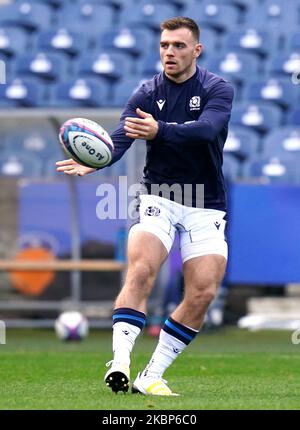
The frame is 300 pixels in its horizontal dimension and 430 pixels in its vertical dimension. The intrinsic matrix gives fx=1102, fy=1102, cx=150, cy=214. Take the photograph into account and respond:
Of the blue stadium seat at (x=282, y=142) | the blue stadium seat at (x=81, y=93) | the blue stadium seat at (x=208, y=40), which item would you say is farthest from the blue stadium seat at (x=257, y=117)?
the blue stadium seat at (x=81, y=93)

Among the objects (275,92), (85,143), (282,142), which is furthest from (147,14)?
(85,143)

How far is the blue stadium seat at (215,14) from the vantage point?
18734mm

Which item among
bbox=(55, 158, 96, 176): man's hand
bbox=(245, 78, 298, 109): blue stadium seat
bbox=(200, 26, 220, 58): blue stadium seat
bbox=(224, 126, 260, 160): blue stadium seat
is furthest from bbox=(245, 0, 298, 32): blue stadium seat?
bbox=(55, 158, 96, 176): man's hand

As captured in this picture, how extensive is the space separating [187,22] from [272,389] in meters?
2.50

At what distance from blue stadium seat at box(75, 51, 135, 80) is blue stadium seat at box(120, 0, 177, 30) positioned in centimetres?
73

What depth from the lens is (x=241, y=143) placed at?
16.5 m

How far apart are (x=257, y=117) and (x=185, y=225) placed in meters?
10.3

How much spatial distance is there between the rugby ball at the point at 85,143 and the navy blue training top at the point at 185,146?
0.18 m

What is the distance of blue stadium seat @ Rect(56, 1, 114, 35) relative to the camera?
19547 millimetres

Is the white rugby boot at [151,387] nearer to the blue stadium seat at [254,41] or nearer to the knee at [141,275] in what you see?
the knee at [141,275]

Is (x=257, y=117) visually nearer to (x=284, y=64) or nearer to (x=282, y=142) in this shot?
(x=282, y=142)

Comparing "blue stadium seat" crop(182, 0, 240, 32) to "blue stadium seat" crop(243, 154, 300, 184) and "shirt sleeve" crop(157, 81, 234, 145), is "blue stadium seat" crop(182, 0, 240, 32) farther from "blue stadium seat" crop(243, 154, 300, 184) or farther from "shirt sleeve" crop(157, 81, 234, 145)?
"shirt sleeve" crop(157, 81, 234, 145)
